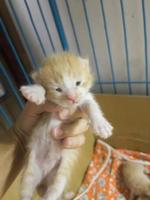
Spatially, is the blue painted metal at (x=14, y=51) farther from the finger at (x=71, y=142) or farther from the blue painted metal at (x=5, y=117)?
the finger at (x=71, y=142)

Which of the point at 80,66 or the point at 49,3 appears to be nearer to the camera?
the point at 80,66

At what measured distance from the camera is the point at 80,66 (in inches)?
33.6

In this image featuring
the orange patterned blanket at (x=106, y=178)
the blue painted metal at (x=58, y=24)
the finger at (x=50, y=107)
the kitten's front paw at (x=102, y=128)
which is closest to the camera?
the kitten's front paw at (x=102, y=128)

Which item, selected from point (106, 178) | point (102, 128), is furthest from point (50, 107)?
point (106, 178)

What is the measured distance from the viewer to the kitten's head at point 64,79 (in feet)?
2.60

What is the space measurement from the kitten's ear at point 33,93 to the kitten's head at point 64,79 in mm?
26

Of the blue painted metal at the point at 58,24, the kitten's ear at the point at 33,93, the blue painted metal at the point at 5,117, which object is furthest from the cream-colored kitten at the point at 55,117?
the blue painted metal at the point at 5,117

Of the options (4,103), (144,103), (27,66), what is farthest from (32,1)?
(144,103)

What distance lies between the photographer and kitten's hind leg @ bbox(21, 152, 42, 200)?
930 millimetres

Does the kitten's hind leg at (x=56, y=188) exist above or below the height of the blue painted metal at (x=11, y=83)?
below

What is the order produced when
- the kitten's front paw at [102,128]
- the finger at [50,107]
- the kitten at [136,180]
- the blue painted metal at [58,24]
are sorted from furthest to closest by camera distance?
the kitten at [136,180] < the blue painted metal at [58,24] < the finger at [50,107] < the kitten's front paw at [102,128]

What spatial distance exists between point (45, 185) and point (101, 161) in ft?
1.94

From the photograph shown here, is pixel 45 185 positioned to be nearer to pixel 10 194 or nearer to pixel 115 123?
pixel 10 194

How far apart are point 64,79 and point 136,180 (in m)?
0.78
